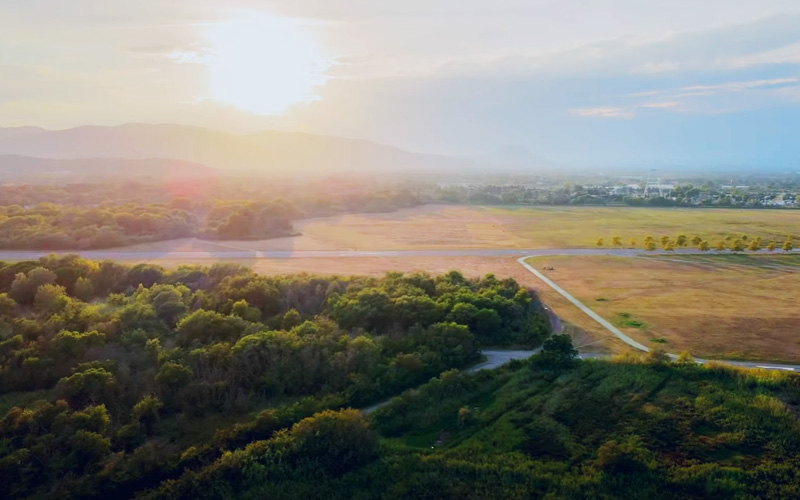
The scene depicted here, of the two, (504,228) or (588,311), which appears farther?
(504,228)

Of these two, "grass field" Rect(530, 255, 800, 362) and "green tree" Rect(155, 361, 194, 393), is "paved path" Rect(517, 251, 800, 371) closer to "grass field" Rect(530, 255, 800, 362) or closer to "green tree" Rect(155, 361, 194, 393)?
"grass field" Rect(530, 255, 800, 362)

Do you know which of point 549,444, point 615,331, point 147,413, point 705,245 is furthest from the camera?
point 705,245

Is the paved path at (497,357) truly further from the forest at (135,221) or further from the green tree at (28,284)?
the forest at (135,221)

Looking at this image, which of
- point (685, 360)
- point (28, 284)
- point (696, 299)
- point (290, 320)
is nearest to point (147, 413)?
point (290, 320)

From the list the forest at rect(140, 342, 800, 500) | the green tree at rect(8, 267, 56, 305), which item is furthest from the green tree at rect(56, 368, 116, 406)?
the green tree at rect(8, 267, 56, 305)

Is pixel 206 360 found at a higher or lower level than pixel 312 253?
lower

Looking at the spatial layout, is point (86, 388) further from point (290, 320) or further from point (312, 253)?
point (312, 253)
